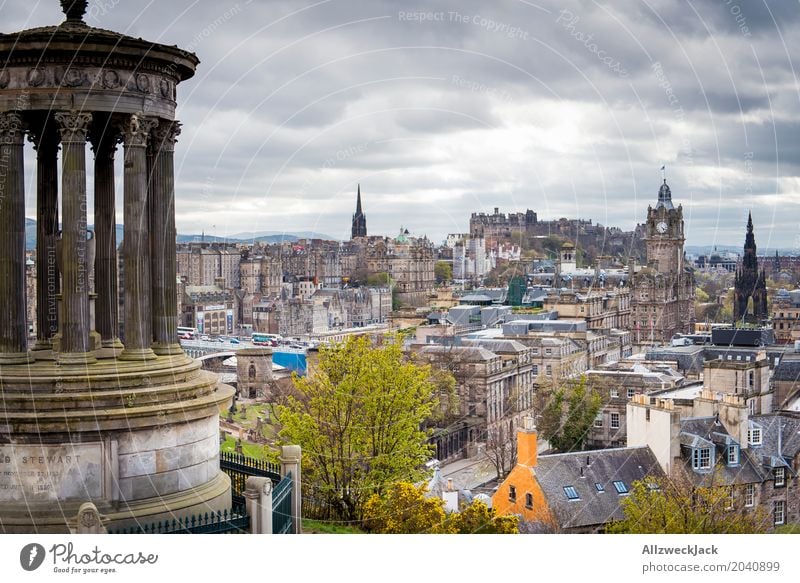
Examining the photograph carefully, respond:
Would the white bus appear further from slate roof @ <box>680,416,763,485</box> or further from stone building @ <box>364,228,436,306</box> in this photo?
slate roof @ <box>680,416,763,485</box>

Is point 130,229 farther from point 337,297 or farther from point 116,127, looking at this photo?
point 337,297

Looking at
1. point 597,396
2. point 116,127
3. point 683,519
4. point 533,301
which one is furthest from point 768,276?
point 116,127

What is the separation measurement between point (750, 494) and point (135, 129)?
2867 cm

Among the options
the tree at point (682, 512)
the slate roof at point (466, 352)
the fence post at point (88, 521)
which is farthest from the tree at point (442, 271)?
the fence post at point (88, 521)

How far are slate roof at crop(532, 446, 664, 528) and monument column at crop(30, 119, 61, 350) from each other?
2024 cm

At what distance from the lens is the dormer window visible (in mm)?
37075

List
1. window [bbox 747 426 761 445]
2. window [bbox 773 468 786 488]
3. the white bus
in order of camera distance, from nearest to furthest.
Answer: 1. window [bbox 773 468 786 488]
2. window [bbox 747 426 761 445]
3. the white bus

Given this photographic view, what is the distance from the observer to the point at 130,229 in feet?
50.0

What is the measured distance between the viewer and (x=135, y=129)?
49.7 feet

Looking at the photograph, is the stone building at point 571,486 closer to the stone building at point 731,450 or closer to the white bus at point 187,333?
the stone building at point 731,450

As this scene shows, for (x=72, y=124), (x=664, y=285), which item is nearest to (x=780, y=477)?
(x=72, y=124)

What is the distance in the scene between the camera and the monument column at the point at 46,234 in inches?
630

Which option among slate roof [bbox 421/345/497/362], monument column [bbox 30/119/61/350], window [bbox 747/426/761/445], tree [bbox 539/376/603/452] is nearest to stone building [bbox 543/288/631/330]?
slate roof [bbox 421/345/497/362]

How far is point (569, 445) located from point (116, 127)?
41.4 metres
